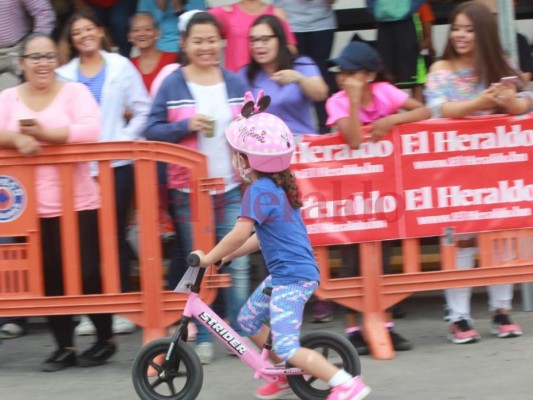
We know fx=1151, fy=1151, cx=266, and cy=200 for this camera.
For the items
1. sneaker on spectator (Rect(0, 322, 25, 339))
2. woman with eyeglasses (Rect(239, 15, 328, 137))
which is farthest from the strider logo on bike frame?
sneaker on spectator (Rect(0, 322, 25, 339))

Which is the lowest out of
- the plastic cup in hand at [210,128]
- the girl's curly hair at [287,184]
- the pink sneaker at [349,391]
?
the pink sneaker at [349,391]

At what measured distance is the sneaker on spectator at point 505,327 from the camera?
279 inches

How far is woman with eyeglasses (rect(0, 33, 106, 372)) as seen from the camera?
6.65 meters

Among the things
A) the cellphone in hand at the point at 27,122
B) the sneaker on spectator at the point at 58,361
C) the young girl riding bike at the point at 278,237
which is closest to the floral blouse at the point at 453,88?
the young girl riding bike at the point at 278,237

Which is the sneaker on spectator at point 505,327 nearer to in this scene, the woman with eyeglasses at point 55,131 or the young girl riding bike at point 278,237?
the young girl riding bike at point 278,237

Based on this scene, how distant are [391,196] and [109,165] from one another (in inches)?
66.4

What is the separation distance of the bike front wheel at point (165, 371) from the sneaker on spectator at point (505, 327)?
2.14 metres

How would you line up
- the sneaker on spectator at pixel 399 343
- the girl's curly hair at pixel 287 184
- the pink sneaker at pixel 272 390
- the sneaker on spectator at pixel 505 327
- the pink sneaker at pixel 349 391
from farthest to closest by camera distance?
the sneaker on spectator at pixel 505 327 → the sneaker on spectator at pixel 399 343 → the pink sneaker at pixel 272 390 → the girl's curly hair at pixel 287 184 → the pink sneaker at pixel 349 391

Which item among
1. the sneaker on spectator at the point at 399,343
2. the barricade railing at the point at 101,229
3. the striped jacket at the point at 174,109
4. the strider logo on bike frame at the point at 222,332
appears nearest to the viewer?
the strider logo on bike frame at the point at 222,332

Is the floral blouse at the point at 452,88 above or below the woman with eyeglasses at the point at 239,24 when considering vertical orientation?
below

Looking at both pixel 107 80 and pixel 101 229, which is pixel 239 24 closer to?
pixel 107 80

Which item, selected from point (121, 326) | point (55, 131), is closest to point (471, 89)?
point (55, 131)

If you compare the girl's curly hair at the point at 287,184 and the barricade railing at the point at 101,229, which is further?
the barricade railing at the point at 101,229

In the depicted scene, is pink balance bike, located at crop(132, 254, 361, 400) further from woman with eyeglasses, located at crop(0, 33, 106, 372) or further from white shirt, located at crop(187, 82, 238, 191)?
white shirt, located at crop(187, 82, 238, 191)
